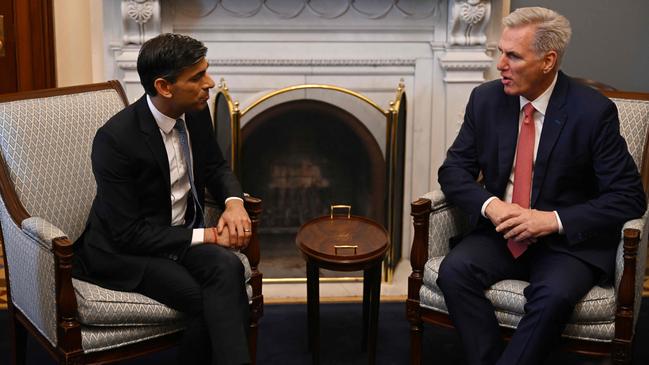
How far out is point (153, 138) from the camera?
2.73m

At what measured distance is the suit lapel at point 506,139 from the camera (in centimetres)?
290

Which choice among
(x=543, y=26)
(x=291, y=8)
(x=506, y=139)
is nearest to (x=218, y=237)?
(x=506, y=139)

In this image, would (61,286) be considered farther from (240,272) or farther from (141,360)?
(141,360)

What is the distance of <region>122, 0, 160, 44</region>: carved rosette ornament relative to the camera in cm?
374

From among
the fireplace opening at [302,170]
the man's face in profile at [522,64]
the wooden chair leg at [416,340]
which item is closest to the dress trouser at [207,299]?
the wooden chair leg at [416,340]

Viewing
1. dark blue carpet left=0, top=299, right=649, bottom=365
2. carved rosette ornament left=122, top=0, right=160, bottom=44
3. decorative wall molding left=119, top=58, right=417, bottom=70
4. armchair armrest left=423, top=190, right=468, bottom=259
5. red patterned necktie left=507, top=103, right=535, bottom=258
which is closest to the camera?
red patterned necktie left=507, top=103, right=535, bottom=258

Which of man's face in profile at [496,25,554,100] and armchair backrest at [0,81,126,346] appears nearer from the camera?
armchair backrest at [0,81,126,346]

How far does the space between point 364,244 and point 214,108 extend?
1174 mm

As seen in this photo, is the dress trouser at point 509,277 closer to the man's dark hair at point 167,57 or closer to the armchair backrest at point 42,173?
the man's dark hair at point 167,57

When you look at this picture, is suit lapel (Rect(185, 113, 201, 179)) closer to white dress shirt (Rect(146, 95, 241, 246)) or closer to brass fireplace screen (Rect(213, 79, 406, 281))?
white dress shirt (Rect(146, 95, 241, 246))

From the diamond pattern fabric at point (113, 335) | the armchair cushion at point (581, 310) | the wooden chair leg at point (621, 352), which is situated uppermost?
the armchair cushion at point (581, 310)

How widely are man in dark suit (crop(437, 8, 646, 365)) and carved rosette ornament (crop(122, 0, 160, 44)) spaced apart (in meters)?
1.49

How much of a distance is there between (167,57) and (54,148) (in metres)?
0.55

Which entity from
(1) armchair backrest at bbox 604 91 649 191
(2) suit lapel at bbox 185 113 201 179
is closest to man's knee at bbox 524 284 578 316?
(1) armchair backrest at bbox 604 91 649 191
